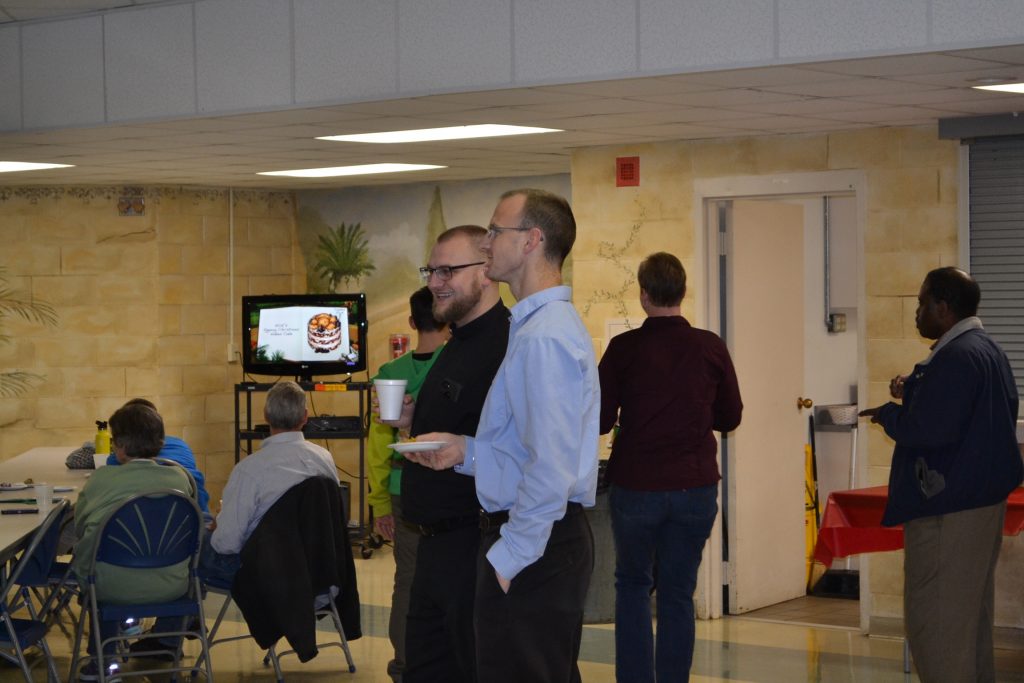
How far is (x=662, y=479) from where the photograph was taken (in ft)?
15.6

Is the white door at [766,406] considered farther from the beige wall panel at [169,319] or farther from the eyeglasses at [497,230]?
the beige wall panel at [169,319]

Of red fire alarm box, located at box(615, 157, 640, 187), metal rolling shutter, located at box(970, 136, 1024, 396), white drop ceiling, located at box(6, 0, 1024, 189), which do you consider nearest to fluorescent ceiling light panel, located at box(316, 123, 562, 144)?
white drop ceiling, located at box(6, 0, 1024, 189)

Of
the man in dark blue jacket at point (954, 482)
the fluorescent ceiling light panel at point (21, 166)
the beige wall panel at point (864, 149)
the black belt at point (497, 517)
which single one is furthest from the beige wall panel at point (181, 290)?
the black belt at point (497, 517)

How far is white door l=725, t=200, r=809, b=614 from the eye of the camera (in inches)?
271

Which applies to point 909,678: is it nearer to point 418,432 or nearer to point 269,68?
point 418,432

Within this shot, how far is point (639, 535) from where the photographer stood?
4.80 metres

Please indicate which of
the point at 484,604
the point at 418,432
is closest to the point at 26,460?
the point at 418,432

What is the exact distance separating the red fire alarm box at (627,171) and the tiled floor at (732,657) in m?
2.24

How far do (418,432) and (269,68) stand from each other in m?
2.57

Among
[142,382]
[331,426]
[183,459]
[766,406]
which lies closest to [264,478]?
[183,459]

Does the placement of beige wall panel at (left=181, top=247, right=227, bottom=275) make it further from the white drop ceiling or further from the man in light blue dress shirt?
the man in light blue dress shirt

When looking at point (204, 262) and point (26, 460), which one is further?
point (204, 262)

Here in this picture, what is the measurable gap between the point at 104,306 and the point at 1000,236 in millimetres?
5782

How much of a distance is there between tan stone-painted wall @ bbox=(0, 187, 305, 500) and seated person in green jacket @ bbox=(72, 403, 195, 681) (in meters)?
3.99
